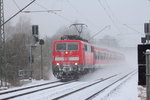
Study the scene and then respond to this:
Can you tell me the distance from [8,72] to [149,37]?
11.0 meters

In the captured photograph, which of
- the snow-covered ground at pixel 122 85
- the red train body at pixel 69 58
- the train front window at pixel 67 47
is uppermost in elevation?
the train front window at pixel 67 47

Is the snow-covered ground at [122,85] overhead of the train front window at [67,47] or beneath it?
beneath

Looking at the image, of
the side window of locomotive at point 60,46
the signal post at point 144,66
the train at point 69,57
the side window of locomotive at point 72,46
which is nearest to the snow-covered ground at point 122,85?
the train at point 69,57

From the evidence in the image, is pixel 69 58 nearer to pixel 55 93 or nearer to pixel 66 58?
pixel 66 58

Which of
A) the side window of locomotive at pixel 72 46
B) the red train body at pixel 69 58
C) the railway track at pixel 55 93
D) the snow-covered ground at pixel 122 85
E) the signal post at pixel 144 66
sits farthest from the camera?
the side window of locomotive at pixel 72 46

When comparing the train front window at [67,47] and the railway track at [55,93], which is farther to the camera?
the train front window at [67,47]

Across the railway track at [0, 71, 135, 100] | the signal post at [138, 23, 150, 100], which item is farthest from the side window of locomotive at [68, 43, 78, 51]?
the signal post at [138, 23, 150, 100]

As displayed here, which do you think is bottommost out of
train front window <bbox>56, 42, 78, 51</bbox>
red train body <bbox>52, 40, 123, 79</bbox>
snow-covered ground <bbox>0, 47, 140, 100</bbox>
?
snow-covered ground <bbox>0, 47, 140, 100</bbox>

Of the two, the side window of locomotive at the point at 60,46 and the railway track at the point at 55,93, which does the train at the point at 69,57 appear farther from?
the railway track at the point at 55,93

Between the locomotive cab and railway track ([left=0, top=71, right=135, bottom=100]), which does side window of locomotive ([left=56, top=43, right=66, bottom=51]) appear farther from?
railway track ([left=0, top=71, right=135, bottom=100])

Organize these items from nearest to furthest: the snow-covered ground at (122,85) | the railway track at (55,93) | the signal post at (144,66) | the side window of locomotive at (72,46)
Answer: the signal post at (144,66), the railway track at (55,93), the snow-covered ground at (122,85), the side window of locomotive at (72,46)

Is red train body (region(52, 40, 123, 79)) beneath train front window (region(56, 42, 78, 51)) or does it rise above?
beneath

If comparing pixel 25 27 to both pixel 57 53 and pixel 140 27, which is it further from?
pixel 57 53

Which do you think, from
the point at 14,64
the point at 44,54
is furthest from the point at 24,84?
the point at 44,54
